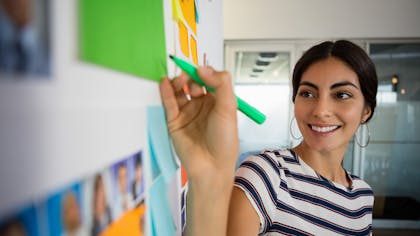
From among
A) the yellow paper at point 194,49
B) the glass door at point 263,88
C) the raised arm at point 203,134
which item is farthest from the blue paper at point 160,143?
the glass door at point 263,88

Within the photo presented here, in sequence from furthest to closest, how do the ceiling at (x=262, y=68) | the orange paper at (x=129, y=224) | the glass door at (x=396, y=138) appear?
the ceiling at (x=262, y=68), the glass door at (x=396, y=138), the orange paper at (x=129, y=224)

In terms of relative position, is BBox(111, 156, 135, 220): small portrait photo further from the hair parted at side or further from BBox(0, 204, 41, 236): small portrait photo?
the hair parted at side

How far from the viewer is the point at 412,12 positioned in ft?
9.16

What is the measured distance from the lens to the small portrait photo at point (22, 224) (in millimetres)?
150

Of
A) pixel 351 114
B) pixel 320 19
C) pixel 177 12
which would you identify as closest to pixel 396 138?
pixel 320 19

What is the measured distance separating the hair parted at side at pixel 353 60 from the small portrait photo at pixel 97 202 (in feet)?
2.62

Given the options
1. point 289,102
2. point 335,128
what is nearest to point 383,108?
point 289,102

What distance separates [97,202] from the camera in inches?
9.6

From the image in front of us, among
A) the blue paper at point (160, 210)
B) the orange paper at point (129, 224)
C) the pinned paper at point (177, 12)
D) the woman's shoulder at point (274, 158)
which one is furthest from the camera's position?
the woman's shoulder at point (274, 158)

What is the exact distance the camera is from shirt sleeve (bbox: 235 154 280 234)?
687mm

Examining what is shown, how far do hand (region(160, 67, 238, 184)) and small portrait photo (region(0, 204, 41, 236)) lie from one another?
0.86ft

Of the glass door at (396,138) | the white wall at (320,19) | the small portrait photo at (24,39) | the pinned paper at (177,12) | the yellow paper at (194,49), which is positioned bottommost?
the glass door at (396,138)

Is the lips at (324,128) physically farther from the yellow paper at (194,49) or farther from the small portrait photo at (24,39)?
the small portrait photo at (24,39)

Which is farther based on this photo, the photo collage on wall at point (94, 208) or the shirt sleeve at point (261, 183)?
the shirt sleeve at point (261, 183)
